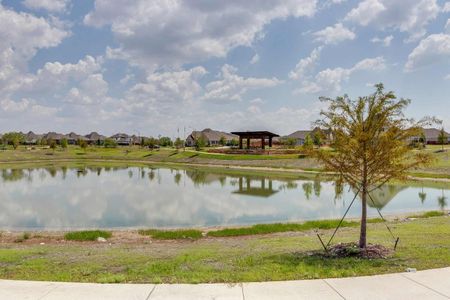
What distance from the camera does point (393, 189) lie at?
144 feet

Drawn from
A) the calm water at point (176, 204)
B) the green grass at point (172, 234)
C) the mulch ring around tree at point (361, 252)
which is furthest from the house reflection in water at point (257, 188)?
the mulch ring around tree at point (361, 252)

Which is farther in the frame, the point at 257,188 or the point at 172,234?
the point at 257,188

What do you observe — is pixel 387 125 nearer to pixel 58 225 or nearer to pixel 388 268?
pixel 388 268

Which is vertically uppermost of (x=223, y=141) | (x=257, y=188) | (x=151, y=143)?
(x=223, y=141)

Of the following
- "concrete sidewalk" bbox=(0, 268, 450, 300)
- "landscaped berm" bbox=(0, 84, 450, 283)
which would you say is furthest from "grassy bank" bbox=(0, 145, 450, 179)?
"concrete sidewalk" bbox=(0, 268, 450, 300)

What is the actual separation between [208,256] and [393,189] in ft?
126

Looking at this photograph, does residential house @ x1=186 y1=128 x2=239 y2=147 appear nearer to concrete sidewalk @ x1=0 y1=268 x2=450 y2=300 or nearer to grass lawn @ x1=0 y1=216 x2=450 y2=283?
grass lawn @ x1=0 y1=216 x2=450 y2=283

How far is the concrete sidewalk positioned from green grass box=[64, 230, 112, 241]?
40.2 feet

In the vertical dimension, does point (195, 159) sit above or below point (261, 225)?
above

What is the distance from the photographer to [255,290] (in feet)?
23.3

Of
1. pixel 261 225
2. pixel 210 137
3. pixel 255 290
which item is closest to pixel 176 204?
pixel 261 225

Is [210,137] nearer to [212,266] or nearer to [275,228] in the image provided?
[275,228]

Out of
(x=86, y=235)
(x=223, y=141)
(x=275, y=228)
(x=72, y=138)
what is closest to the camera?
(x=86, y=235)

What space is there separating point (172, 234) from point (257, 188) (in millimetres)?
27542
